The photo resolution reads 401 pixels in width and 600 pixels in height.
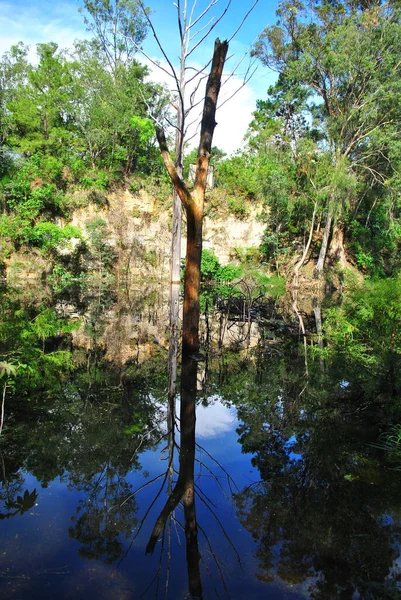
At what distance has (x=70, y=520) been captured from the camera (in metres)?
3.32

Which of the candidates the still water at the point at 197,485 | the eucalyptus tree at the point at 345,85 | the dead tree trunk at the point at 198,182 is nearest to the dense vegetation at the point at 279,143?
the eucalyptus tree at the point at 345,85

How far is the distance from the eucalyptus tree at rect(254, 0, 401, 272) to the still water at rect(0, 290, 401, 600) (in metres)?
16.7

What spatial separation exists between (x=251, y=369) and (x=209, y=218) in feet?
61.8

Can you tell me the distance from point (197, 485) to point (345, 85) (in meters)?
22.1

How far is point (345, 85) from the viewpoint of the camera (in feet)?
69.1

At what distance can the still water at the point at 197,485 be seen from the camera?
2.81 meters

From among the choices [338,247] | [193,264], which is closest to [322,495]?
[193,264]

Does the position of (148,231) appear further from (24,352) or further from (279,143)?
(24,352)

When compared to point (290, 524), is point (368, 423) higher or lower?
higher

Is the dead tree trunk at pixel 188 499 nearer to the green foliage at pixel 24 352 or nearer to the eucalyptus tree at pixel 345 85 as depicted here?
the green foliage at pixel 24 352

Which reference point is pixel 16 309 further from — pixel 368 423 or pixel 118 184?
pixel 118 184

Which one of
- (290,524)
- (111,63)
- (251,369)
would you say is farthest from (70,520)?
(111,63)

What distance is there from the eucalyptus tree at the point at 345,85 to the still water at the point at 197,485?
1667 cm

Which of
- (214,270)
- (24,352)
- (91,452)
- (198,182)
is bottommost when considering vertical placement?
(91,452)
